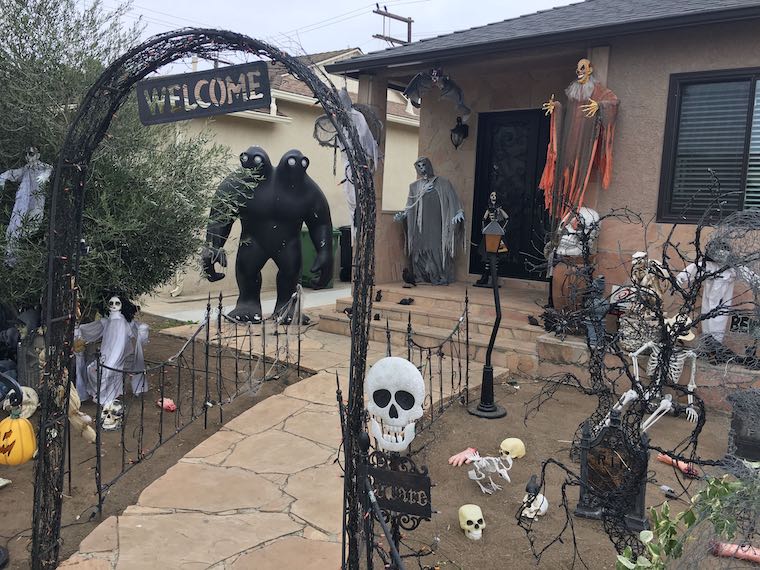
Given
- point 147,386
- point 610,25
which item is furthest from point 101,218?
point 610,25

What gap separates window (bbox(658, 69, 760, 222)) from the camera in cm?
634

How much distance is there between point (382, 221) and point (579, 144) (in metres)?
3.19

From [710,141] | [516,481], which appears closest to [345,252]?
[710,141]

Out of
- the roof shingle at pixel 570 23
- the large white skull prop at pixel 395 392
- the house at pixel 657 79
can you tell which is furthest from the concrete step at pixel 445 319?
the large white skull prop at pixel 395 392

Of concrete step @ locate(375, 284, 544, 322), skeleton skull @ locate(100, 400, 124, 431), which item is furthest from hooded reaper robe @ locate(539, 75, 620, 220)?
skeleton skull @ locate(100, 400, 124, 431)

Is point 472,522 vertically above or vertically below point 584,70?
below

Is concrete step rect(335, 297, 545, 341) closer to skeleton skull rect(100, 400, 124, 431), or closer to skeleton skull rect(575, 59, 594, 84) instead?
skeleton skull rect(575, 59, 594, 84)

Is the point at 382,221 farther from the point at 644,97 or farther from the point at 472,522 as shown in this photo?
the point at 472,522

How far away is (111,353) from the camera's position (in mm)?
5297

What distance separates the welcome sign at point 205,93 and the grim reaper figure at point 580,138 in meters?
4.38

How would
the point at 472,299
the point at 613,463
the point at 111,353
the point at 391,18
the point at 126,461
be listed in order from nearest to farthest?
1. the point at 613,463
2. the point at 126,461
3. the point at 111,353
4. the point at 472,299
5. the point at 391,18

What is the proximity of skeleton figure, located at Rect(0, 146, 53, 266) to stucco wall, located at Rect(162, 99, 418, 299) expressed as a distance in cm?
533

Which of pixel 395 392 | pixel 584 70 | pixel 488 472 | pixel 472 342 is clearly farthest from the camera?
pixel 472 342

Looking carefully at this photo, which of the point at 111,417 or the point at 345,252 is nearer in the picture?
the point at 111,417
